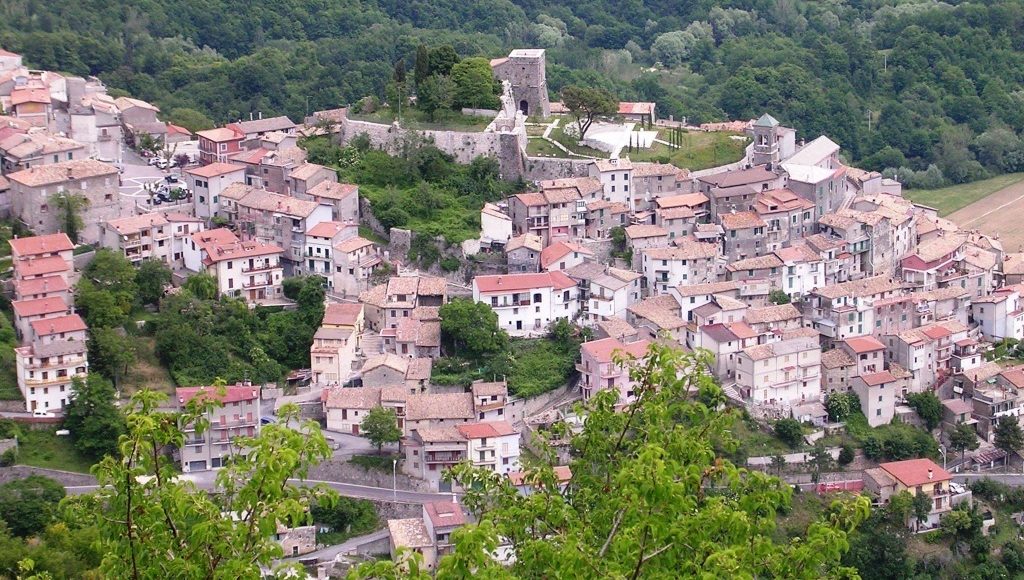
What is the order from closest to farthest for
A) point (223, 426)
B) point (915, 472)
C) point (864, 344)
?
point (223, 426) < point (915, 472) < point (864, 344)

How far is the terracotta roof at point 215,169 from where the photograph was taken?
42.8m

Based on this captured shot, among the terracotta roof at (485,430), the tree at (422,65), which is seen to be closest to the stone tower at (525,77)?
the tree at (422,65)

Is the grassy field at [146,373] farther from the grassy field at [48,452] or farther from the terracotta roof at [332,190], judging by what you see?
the terracotta roof at [332,190]

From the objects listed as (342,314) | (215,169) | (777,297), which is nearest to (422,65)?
(215,169)

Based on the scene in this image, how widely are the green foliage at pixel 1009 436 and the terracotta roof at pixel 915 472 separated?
9.79 feet

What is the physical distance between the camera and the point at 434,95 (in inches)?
1805

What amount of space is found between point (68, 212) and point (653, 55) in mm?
37498

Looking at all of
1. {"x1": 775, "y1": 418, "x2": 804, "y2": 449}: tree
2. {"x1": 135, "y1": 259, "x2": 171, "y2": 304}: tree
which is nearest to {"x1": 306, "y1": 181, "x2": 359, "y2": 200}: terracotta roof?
{"x1": 135, "y1": 259, "x2": 171, "y2": 304}: tree

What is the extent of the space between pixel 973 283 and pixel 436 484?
17.6 m

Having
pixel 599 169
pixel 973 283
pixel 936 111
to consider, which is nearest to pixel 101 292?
pixel 599 169

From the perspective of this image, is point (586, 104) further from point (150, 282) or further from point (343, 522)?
point (343, 522)

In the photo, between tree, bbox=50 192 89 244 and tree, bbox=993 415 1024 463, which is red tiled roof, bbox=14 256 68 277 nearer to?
tree, bbox=50 192 89 244

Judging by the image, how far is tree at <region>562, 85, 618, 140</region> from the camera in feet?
153

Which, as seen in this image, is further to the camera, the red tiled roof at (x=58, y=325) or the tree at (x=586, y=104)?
the tree at (x=586, y=104)
